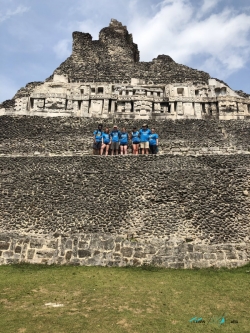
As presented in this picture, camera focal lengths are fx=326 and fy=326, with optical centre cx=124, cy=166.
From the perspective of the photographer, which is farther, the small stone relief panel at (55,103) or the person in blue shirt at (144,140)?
the small stone relief panel at (55,103)

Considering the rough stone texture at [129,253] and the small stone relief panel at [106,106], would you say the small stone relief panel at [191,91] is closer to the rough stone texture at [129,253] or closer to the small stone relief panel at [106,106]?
the small stone relief panel at [106,106]

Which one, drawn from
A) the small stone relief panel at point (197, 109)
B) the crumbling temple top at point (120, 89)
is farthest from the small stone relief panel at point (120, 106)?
the small stone relief panel at point (197, 109)

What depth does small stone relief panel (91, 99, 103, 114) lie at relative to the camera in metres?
20.0

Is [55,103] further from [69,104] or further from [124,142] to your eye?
[124,142]

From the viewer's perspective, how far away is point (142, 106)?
20000 mm

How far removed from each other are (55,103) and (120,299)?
50.8ft

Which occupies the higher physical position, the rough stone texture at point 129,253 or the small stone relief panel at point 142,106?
the small stone relief panel at point 142,106

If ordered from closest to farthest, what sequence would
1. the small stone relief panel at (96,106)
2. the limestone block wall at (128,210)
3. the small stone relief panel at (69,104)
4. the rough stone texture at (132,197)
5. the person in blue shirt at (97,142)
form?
the limestone block wall at (128,210)
the rough stone texture at (132,197)
the person in blue shirt at (97,142)
the small stone relief panel at (96,106)
the small stone relief panel at (69,104)

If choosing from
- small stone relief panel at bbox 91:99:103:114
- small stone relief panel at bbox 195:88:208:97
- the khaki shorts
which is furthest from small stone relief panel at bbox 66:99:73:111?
small stone relief panel at bbox 195:88:208:97

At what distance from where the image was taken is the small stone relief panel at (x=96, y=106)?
2004 centimetres

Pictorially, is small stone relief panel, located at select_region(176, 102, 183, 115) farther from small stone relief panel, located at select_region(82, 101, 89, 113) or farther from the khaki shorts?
the khaki shorts

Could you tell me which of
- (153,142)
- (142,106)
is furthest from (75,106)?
(153,142)

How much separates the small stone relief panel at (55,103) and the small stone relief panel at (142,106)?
4.49m

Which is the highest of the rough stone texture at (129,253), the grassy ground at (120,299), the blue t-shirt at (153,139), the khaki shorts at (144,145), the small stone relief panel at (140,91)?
the small stone relief panel at (140,91)
